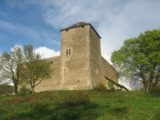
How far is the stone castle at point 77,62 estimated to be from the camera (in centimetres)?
5275

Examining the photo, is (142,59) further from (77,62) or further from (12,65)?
(12,65)

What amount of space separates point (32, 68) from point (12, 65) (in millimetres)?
4982

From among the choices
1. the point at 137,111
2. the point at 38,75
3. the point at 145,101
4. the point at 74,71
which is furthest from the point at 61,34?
the point at 137,111

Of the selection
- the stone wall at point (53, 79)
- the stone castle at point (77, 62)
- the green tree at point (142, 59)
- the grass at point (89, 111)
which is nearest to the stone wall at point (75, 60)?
the stone castle at point (77, 62)

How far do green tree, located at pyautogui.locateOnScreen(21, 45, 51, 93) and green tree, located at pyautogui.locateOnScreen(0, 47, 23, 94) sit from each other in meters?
1.31

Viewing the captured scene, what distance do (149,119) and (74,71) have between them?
36347mm

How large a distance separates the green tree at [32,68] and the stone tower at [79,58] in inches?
201

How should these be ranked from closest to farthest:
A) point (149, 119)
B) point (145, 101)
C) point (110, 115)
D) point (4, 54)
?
point (149, 119) → point (110, 115) → point (145, 101) → point (4, 54)

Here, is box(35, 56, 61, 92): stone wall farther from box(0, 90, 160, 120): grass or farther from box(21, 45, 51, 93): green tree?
box(0, 90, 160, 120): grass

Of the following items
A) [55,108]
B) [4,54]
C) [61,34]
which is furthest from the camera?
[61,34]

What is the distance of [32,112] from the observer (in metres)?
22.9

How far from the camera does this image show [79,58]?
5434 centimetres

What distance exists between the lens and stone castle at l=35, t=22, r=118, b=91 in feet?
173

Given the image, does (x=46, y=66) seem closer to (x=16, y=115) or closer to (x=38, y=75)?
(x=38, y=75)
